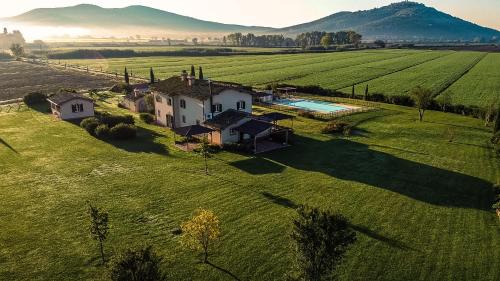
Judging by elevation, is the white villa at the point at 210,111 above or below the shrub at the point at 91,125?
above

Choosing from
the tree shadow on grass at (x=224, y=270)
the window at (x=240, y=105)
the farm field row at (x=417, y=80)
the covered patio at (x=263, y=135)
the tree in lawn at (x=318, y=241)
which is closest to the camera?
the tree in lawn at (x=318, y=241)

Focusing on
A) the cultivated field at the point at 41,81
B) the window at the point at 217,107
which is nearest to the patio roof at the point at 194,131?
the window at the point at 217,107

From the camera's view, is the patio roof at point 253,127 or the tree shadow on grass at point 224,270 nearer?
the tree shadow on grass at point 224,270

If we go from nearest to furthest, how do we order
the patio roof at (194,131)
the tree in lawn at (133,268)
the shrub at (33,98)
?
the tree in lawn at (133,268) < the patio roof at (194,131) < the shrub at (33,98)

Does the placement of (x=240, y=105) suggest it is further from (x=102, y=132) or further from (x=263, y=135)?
(x=102, y=132)

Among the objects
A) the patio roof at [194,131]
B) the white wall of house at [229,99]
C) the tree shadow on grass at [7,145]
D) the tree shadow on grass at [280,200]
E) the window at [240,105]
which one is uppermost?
the white wall of house at [229,99]

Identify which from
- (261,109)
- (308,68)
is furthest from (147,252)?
(308,68)

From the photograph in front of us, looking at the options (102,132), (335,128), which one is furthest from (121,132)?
(335,128)

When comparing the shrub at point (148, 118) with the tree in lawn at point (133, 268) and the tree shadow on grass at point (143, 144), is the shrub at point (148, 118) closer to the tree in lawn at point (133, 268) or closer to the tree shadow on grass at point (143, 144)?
the tree shadow on grass at point (143, 144)
